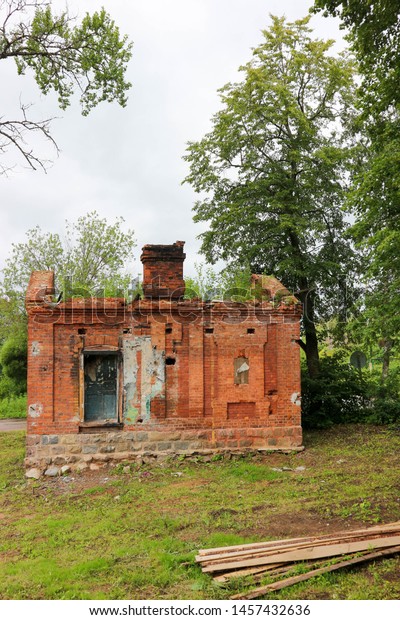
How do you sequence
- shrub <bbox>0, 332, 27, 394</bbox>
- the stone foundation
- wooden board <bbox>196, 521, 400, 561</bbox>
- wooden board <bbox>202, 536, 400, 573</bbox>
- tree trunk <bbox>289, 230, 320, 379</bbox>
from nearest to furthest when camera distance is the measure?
wooden board <bbox>202, 536, 400, 573</bbox>, wooden board <bbox>196, 521, 400, 561</bbox>, the stone foundation, tree trunk <bbox>289, 230, 320, 379</bbox>, shrub <bbox>0, 332, 27, 394</bbox>

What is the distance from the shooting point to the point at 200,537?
23.6 ft

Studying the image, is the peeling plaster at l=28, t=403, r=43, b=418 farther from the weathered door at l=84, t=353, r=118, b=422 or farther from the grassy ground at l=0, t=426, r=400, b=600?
the grassy ground at l=0, t=426, r=400, b=600

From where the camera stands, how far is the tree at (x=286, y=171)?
17562 mm

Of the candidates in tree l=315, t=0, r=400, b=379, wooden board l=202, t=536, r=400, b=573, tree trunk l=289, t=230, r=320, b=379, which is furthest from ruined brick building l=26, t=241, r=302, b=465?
wooden board l=202, t=536, r=400, b=573

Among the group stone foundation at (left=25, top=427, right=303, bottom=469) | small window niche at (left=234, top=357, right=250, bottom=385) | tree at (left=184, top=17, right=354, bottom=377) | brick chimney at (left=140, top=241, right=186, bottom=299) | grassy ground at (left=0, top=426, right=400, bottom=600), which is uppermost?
tree at (left=184, top=17, right=354, bottom=377)

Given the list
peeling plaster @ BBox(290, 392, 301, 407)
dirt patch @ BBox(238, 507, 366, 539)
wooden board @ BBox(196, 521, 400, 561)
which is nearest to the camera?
wooden board @ BBox(196, 521, 400, 561)

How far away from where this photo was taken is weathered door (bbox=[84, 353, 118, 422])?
1180 cm

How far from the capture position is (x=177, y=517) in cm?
819

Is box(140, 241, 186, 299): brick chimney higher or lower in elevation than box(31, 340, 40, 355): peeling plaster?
higher

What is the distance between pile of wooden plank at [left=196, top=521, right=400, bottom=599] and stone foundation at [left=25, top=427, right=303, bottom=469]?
558 centimetres

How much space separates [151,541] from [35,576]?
1608 mm

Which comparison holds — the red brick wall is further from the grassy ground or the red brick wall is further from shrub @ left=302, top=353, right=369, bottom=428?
Answer: shrub @ left=302, top=353, right=369, bottom=428

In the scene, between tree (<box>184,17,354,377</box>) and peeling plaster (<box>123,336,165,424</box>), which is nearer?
peeling plaster (<box>123,336,165,424</box>)

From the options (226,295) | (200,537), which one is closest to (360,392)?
(226,295)
